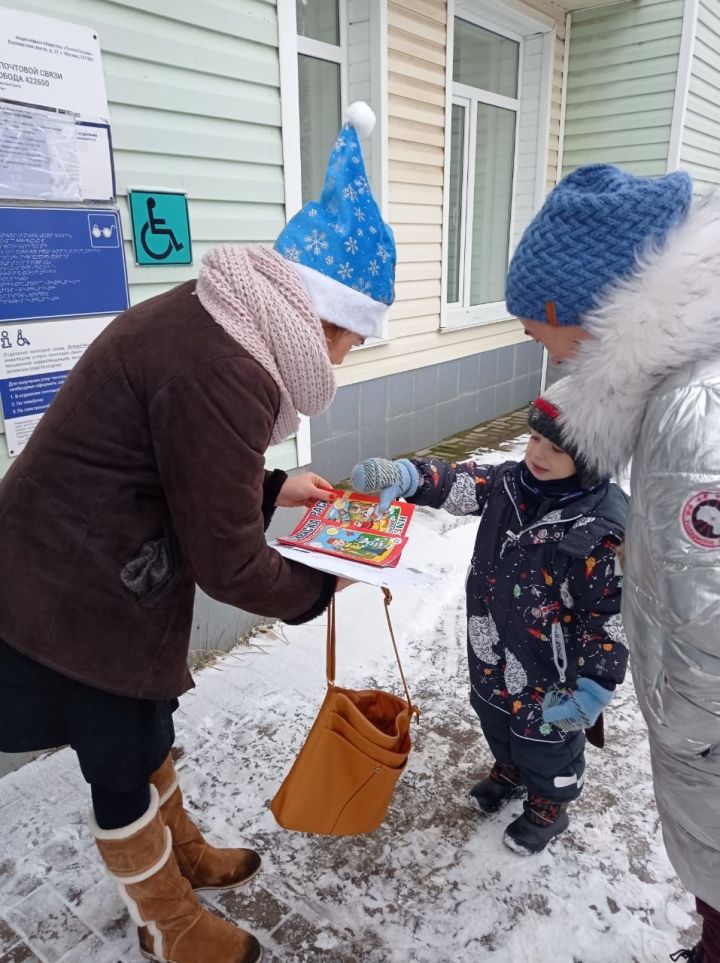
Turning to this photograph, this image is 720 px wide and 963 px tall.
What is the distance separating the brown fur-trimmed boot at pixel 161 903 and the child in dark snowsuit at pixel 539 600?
916mm

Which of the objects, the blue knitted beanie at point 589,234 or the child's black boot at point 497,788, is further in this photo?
the child's black boot at point 497,788

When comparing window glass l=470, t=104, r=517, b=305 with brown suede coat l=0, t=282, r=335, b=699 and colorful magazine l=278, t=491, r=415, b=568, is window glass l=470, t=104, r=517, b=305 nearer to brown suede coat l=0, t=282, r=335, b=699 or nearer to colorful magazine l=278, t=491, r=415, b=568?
colorful magazine l=278, t=491, r=415, b=568

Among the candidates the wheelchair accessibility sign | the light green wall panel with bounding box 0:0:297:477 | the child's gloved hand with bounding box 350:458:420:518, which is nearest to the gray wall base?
the light green wall panel with bounding box 0:0:297:477

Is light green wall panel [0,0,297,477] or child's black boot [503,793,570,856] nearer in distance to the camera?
child's black boot [503,793,570,856]

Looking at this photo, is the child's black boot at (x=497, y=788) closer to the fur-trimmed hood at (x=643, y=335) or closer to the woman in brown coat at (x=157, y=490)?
the woman in brown coat at (x=157, y=490)

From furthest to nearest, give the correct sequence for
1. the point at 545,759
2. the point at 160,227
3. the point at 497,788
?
the point at 160,227, the point at 497,788, the point at 545,759

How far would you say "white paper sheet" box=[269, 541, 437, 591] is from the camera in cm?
155

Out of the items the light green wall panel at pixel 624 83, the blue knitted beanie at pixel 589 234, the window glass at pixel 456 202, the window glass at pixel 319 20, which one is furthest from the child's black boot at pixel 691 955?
the light green wall panel at pixel 624 83

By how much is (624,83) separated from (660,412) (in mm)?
7980

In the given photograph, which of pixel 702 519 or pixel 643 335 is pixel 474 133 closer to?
pixel 643 335

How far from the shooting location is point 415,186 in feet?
18.1

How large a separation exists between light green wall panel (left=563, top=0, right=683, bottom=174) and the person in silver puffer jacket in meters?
7.20

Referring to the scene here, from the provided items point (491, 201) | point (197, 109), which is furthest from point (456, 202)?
point (197, 109)

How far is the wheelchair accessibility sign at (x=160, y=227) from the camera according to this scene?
2807mm
